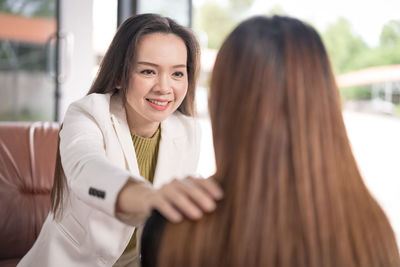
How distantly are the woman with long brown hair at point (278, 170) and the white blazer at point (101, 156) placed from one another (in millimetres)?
363

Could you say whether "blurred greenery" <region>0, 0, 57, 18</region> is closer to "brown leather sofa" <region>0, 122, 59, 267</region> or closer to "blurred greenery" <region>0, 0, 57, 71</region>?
"blurred greenery" <region>0, 0, 57, 71</region>

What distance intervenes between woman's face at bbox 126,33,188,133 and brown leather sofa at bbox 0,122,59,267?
0.65m

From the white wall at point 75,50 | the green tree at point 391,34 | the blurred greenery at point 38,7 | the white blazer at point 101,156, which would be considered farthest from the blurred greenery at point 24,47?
the green tree at point 391,34

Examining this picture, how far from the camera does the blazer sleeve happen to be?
0.77 meters

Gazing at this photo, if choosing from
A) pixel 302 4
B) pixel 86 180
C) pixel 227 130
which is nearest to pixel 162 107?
pixel 86 180

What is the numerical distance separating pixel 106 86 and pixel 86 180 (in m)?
0.61

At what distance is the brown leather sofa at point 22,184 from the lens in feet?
5.76

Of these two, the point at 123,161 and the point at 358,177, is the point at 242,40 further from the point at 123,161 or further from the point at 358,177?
the point at 123,161

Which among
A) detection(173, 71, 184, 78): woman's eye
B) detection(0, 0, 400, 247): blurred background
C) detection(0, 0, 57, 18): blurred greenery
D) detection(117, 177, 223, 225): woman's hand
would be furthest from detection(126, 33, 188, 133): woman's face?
detection(0, 0, 57, 18): blurred greenery

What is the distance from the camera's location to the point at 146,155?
1483 millimetres

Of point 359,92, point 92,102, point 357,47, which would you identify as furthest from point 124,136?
point 359,92

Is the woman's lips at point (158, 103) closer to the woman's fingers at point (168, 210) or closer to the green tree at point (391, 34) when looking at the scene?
the woman's fingers at point (168, 210)

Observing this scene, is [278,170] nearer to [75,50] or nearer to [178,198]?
[178,198]

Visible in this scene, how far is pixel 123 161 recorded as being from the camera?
128 cm
